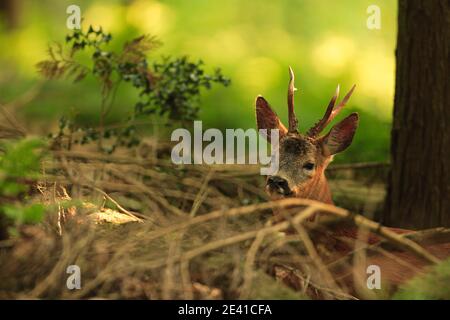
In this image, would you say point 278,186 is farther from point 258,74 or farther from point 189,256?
point 258,74

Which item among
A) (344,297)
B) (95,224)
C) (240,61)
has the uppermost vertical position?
(240,61)

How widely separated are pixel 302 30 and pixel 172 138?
573cm

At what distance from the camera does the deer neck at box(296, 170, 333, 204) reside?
17.4ft

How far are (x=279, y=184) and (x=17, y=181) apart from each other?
6.08 feet

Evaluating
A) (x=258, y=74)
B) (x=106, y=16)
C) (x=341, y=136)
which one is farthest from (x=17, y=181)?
(x=106, y=16)

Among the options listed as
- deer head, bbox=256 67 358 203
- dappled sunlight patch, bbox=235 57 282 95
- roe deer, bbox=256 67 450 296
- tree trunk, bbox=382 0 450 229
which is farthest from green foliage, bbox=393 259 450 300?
dappled sunlight patch, bbox=235 57 282 95

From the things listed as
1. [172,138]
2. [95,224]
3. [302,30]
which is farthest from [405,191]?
[302,30]

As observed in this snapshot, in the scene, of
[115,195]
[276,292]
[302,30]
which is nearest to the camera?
[276,292]

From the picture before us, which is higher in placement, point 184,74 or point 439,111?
point 184,74

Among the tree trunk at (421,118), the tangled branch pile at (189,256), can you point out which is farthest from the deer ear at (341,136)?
the tangled branch pile at (189,256)

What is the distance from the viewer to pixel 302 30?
1173 cm

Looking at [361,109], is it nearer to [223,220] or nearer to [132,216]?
[132,216]

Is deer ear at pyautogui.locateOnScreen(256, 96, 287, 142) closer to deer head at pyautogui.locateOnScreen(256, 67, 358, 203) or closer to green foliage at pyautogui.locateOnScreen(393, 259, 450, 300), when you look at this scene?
deer head at pyautogui.locateOnScreen(256, 67, 358, 203)

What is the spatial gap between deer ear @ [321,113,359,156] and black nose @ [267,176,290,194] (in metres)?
0.48
